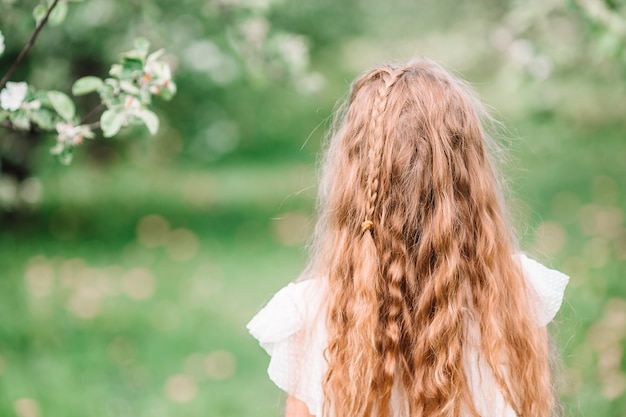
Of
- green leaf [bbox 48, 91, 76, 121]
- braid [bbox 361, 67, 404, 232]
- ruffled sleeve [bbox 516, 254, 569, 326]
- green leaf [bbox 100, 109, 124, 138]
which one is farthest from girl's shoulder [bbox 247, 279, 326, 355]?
green leaf [bbox 48, 91, 76, 121]

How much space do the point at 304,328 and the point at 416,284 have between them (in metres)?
0.27

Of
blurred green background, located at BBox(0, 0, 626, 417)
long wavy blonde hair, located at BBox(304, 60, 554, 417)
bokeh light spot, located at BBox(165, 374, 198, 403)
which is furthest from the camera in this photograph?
bokeh light spot, located at BBox(165, 374, 198, 403)

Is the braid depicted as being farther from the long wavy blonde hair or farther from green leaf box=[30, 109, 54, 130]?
green leaf box=[30, 109, 54, 130]

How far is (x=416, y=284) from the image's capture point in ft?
4.94

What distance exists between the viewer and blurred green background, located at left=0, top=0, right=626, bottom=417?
2.93m

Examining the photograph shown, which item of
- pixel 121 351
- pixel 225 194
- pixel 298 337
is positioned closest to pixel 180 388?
pixel 121 351

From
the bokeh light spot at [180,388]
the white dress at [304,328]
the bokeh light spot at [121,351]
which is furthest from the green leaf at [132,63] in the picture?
the bokeh light spot at [121,351]

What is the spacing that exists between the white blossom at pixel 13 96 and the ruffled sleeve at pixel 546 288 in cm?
122

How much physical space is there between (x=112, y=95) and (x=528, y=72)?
1.64m

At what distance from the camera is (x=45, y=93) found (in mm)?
1828

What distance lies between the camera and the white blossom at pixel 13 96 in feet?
5.79

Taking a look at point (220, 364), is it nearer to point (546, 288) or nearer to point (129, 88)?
point (129, 88)

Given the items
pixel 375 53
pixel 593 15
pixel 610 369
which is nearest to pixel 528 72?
pixel 593 15

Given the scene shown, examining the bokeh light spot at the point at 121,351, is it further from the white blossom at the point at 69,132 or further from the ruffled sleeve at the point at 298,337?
the ruffled sleeve at the point at 298,337
